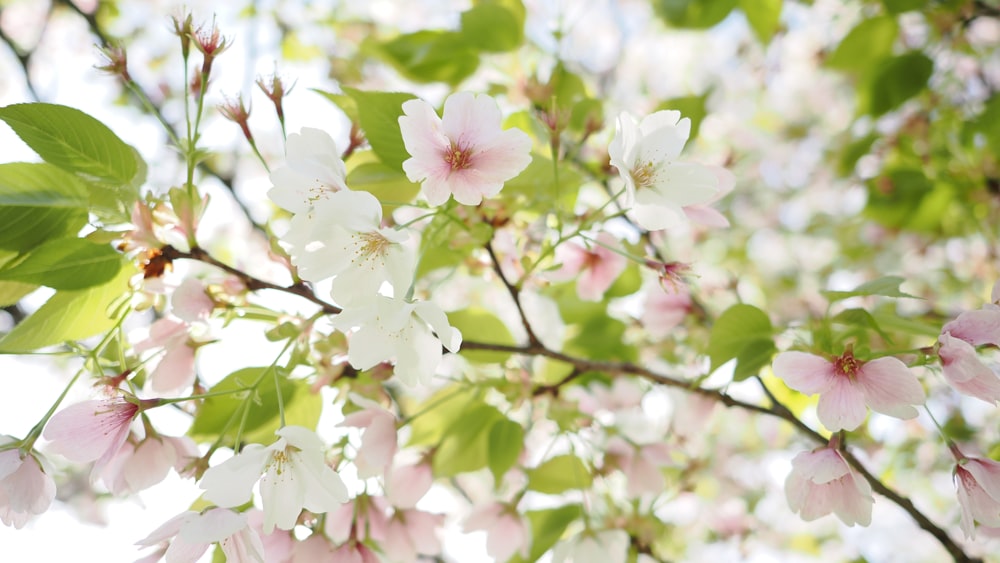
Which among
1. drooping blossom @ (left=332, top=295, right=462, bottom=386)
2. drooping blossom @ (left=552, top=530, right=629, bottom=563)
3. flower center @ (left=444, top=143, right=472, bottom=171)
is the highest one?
flower center @ (left=444, top=143, right=472, bottom=171)

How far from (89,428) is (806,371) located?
2.31ft

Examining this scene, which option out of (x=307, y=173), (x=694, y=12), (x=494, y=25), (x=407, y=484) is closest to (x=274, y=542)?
(x=407, y=484)

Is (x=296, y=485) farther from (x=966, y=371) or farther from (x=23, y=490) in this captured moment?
(x=966, y=371)

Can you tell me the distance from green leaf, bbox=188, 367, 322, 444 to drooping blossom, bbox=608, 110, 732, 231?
0.42 meters

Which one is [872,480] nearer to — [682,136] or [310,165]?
[682,136]

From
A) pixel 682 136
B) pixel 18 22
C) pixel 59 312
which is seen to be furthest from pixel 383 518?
pixel 18 22

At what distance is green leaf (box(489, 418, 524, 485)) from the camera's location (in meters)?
0.94

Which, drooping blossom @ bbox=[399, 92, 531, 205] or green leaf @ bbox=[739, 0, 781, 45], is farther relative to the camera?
green leaf @ bbox=[739, 0, 781, 45]

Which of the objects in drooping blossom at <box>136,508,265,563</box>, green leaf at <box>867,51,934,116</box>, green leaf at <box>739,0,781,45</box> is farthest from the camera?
green leaf at <box>867,51,934,116</box>

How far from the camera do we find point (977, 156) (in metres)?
1.61

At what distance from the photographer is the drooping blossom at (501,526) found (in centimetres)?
104

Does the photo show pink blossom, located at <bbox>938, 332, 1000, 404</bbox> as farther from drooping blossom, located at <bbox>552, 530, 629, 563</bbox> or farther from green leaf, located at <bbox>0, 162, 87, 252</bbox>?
green leaf, located at <bbox>0, 162, 87, 252</bbox>

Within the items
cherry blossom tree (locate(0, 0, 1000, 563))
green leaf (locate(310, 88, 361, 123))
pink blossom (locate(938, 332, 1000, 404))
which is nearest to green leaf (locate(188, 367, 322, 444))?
cherry blossom tree (locate(0, 0, 1000, 563))

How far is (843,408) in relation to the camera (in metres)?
Answer: 0.67
